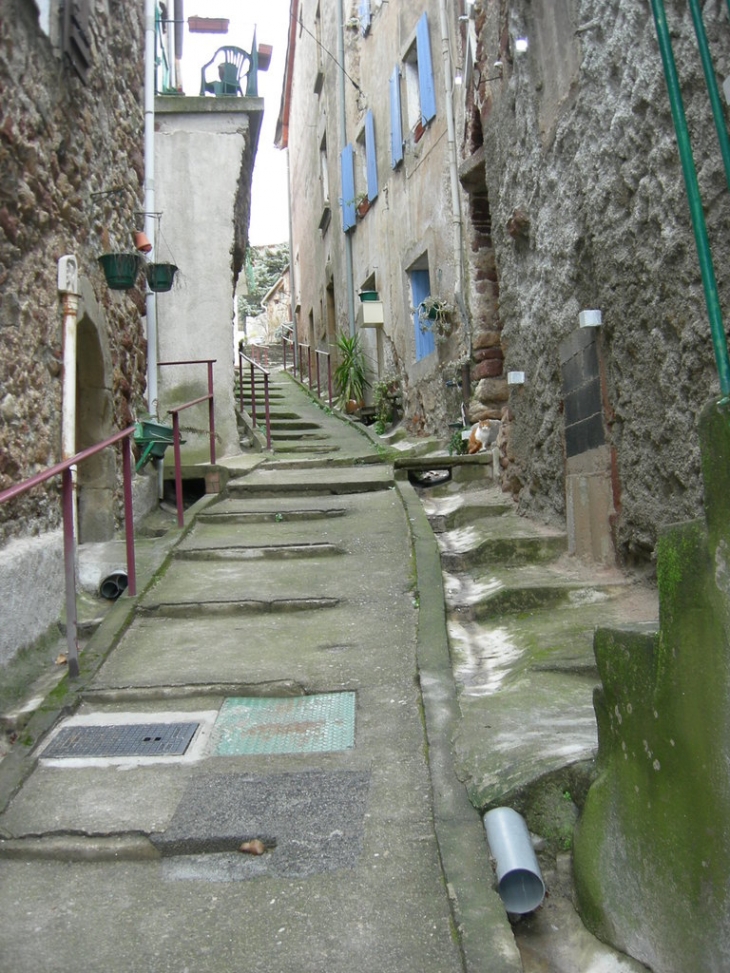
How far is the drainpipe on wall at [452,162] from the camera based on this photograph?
354 inches

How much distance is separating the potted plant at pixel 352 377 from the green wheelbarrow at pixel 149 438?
21.4ft

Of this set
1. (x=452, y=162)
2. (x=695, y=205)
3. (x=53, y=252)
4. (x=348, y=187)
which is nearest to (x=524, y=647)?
(x=695, y=205)

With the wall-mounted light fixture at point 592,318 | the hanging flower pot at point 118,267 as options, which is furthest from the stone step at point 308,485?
the wall-mounted light fixture at point 592,318

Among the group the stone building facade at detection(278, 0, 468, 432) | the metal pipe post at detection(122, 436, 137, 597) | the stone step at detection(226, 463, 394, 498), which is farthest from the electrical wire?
Result: the metal pipe post at detection(122, 436, 137, 597)

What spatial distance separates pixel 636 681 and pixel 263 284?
30494mm

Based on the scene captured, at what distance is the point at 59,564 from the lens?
4.55 meters

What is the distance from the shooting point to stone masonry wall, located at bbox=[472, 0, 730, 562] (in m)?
3.33

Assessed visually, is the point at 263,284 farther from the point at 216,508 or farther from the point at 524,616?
the point at 524,616

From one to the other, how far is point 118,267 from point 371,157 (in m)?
7.99

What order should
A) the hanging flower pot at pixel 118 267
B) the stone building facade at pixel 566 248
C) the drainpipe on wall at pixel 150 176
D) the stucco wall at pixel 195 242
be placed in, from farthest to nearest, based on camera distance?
the stucco wall at pixel 195 242 < the drainpipe on wall at pixel 150 176 < the hanging flower pot at pixel 118 267 < the stone building facade at pixel 566 248

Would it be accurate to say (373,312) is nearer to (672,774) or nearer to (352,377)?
(352,377)

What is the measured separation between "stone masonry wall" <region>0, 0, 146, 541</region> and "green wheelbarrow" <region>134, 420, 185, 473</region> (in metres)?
0.23

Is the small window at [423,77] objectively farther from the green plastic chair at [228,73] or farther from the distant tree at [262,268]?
the distant tree at [262,268]

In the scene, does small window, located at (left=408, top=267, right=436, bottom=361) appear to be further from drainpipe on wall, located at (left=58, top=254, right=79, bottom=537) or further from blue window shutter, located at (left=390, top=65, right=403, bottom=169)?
drainpipe on wall, located at (left=58, top=254, right=79, bottom=537)
